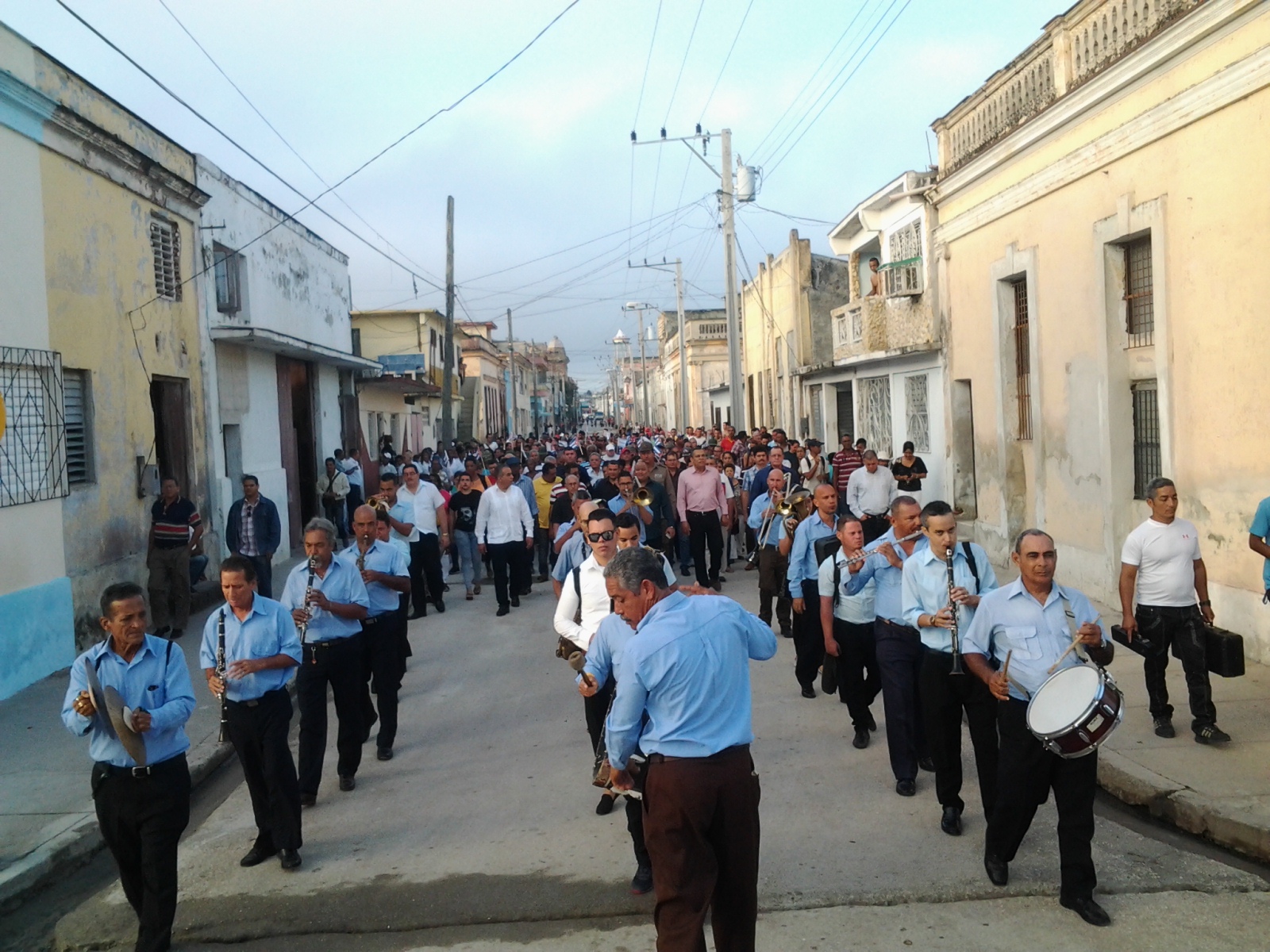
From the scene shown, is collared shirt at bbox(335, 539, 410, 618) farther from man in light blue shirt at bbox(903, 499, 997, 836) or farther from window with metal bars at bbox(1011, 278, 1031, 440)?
window with metal bars at bbox(1011, 278, 1031, 440)

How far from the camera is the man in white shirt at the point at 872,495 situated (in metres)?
14.5

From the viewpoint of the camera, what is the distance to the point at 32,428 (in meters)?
10.5

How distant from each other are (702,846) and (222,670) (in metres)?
2.87

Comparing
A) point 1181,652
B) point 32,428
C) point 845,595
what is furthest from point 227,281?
point 1181,652

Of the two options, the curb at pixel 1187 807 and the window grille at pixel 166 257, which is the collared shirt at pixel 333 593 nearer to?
the curb at pixel 1187 807

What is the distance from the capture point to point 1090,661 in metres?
4.91

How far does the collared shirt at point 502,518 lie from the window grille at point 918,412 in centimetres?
864

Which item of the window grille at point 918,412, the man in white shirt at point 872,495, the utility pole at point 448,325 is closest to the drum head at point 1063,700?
the man in white shirt at point 872,495

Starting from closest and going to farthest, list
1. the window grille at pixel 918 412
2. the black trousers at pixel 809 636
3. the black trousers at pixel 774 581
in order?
the black trousers at pixel 809 636
the black trousers at pixel 774 581
the window grille at pixel 918 412

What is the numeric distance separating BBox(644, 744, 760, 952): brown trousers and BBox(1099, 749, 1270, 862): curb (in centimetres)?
309

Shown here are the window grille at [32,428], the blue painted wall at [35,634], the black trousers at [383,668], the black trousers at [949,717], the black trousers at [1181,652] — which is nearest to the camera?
the black trousers at [949,717]

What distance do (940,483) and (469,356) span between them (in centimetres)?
3760

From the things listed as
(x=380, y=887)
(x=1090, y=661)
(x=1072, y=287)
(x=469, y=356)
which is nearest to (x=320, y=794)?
(x=380, y=887)

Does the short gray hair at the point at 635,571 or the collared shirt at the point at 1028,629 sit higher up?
the short gray hair at the point at 635,571
